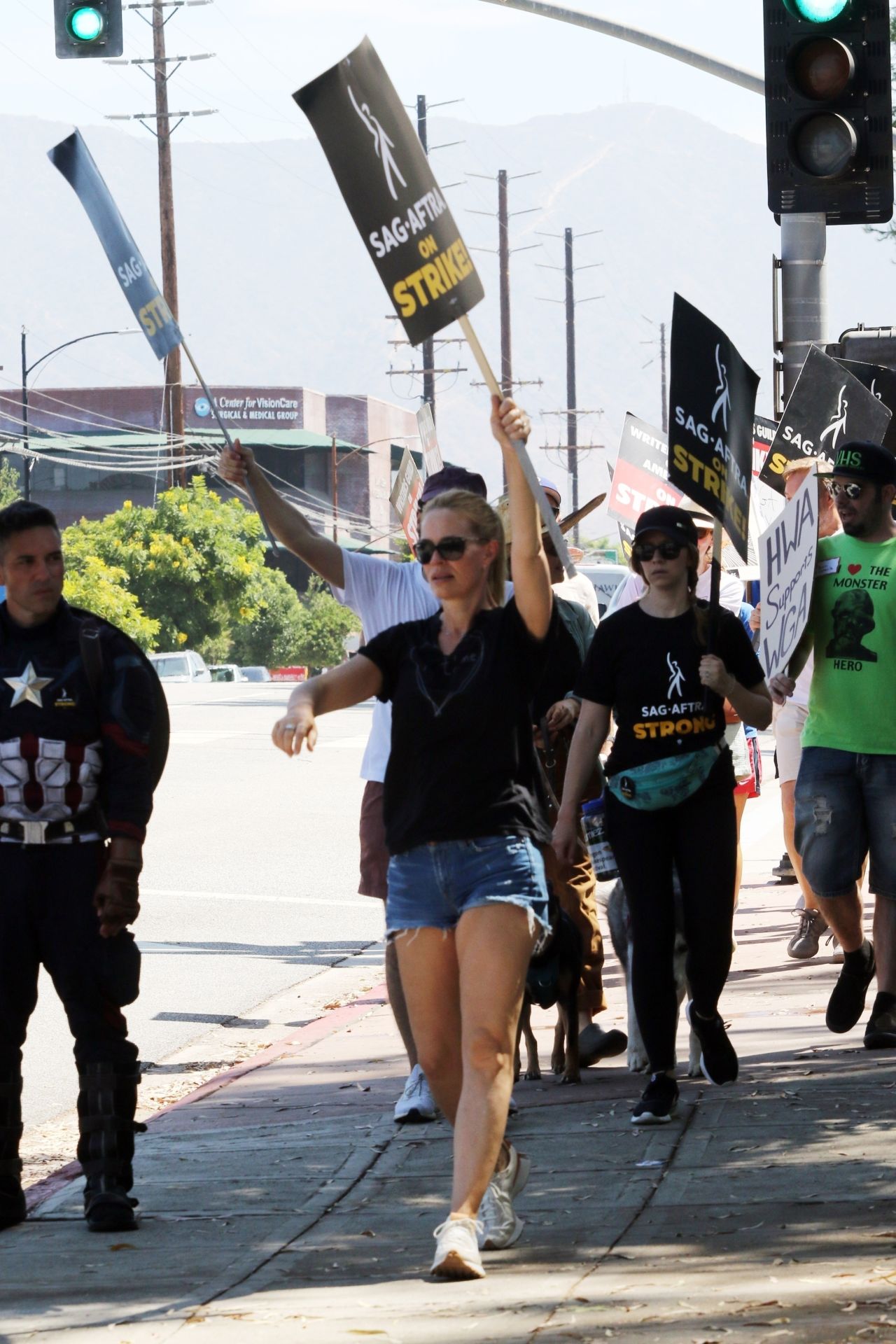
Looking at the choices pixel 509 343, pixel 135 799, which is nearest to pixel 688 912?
pixel 135 799

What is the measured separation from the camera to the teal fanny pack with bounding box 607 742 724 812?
20.1 ft

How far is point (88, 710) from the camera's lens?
213 inches

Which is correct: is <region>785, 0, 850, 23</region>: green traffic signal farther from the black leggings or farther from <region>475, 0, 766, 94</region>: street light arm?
the black leggings

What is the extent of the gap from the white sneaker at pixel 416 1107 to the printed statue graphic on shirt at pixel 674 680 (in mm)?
1456

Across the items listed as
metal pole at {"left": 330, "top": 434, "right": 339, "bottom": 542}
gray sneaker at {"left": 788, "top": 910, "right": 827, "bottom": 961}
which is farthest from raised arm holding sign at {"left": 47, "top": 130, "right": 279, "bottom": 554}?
metal pole at {"left": 330, "top": 434, "right": 339, "bottom": 542}

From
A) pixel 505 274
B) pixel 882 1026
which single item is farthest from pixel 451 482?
pixel 505 274

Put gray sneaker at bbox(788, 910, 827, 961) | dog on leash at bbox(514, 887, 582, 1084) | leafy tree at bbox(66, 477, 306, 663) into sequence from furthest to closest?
1. leafy tree at bbox(66, 477, 306, 663)
2. gray sneaker at bbox(788, 910, 827, 961)
3. dog on leash at bbox(514, 887, 582, 1084)

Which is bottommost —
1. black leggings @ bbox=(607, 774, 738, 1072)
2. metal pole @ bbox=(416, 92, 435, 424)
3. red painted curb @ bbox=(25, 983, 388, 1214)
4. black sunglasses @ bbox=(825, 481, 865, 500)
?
red painted curb @ bbox=(25, 983, 388, 1214)

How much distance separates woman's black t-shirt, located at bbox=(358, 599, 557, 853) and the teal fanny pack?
1178 mm

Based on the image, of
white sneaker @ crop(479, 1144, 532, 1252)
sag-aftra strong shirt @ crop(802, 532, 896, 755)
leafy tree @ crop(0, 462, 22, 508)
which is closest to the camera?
white sneaker @ crop(479, 1144, 532, 1252)

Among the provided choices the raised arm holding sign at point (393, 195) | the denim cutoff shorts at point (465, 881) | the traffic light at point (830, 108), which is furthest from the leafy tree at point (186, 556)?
the denim cutoff shorts at point (465, 881)

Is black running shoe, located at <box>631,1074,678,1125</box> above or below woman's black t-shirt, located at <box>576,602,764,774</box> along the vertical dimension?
below

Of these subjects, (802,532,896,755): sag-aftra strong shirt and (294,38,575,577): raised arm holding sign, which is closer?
(294,38,575,577): raised arm holding sign

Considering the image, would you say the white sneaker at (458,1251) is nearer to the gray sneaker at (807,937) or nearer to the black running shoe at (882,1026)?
the black running shoe at (882,1026)
